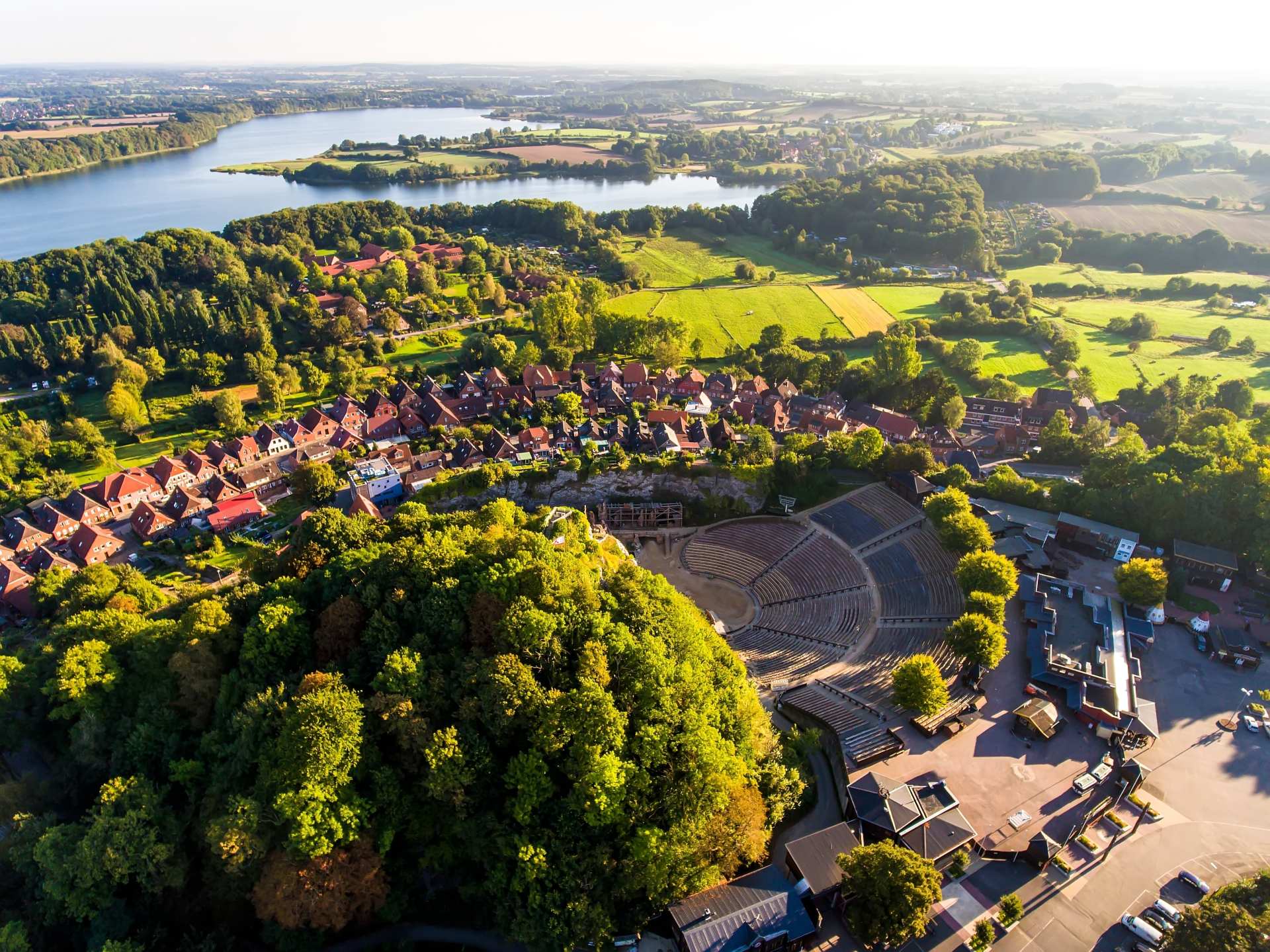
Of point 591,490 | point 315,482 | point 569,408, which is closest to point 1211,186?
point 569,408

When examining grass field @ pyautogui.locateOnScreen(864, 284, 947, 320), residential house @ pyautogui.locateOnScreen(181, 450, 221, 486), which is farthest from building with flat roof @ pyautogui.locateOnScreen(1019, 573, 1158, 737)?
residential house @ pyautogui.locateOnScreen(181, 450, 221, 486)

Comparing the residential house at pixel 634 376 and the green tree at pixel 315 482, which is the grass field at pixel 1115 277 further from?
the green tree at pixel 315 482

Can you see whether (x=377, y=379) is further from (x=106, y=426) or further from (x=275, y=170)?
(x=275, y=170)

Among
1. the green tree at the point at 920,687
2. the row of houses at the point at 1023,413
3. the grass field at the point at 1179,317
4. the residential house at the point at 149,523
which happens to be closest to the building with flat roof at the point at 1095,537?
the row of houses at the point at 1023,413

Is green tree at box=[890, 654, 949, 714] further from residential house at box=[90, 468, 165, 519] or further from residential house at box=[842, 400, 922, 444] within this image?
residential house at box=[90, 468, 165, 519]

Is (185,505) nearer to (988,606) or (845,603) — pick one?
(845,603)
